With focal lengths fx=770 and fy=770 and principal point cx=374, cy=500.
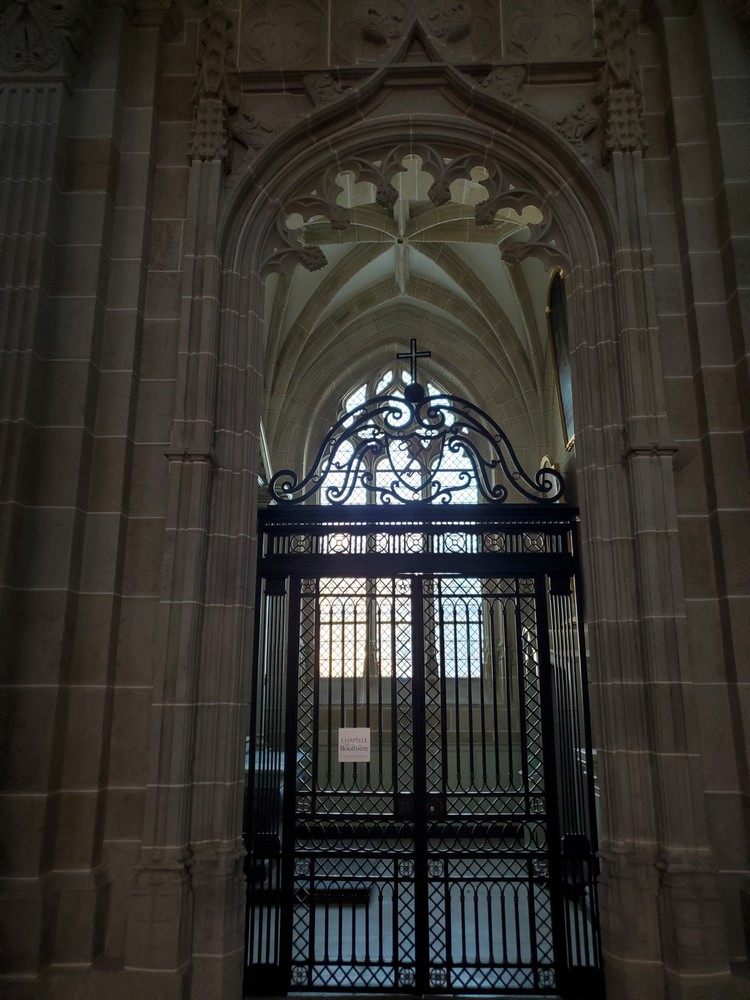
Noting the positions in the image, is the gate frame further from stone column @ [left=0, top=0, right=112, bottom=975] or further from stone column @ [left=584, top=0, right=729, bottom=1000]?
stone column @ [left=0, top=0, right=112, bottom=975]

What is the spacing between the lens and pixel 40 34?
538 cm

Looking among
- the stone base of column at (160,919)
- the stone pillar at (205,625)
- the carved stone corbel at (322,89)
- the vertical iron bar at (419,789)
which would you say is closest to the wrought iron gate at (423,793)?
the vertical iron bar at (419,789)

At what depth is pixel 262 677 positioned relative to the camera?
5.20m

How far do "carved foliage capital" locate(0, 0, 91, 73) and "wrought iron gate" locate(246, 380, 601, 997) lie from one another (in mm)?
3497

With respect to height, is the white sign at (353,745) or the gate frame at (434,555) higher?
the gate frame at (434,555)

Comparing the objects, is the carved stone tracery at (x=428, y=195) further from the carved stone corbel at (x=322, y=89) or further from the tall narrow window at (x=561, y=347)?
the tall narrow window at (x=561, y=347)

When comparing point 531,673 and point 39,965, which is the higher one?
point 531,673

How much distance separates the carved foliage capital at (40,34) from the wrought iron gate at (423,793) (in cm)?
350

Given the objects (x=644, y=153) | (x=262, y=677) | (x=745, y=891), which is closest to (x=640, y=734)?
(x=745, y=891)

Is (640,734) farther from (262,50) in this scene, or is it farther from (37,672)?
(262,50)

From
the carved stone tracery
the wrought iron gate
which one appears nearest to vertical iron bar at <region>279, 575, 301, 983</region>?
the wrought iron gate

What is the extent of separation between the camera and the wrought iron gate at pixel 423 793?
472cm

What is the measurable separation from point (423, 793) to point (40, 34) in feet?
19.0

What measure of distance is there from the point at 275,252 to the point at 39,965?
4665 mm
